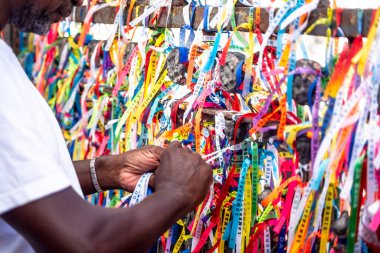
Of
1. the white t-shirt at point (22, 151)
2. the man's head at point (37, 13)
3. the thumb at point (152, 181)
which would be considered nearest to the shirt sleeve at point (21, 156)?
the white t-shirt at point (22, 151)

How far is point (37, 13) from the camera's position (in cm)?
139

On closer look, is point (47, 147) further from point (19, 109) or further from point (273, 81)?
point (273, 81)

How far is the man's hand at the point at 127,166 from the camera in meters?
1.66

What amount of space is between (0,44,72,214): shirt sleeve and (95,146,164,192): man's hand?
1.50 feet

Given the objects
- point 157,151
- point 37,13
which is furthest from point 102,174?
point 37,13

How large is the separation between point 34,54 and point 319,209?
1.93 m

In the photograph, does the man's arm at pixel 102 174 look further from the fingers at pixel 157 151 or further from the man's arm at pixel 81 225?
the man's arm at pixel 81 225

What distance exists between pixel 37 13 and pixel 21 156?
0.34 m

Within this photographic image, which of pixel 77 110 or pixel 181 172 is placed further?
pixel 77 110

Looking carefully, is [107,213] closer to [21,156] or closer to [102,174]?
[21,156]

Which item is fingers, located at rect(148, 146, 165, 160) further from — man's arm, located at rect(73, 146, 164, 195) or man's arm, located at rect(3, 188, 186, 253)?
man's arm, located at rect(3, 188, 186, 253)

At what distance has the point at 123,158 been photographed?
1.70m

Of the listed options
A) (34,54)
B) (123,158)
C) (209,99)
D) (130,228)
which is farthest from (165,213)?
(34,54)

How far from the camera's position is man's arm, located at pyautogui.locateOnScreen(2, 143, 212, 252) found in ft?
3.84
